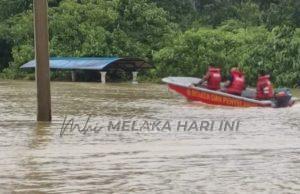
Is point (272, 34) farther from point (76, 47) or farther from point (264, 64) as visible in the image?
point (76, 47)

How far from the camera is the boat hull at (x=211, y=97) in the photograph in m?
18.9

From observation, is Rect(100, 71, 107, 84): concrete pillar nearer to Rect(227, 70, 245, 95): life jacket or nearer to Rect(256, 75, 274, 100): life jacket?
Rect(227, 70, 245, 95): life jacket

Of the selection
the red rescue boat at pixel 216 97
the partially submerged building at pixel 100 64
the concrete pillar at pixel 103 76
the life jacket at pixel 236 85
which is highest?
the life jacket at pixel 236 85

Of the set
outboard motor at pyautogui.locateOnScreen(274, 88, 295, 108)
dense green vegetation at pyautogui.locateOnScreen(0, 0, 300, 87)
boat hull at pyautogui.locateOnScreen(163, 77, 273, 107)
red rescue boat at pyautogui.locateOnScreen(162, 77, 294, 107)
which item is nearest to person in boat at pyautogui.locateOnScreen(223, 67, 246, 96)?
red rescue boat at pyautogui.locateOnScreen(162, 77, 294, 107)

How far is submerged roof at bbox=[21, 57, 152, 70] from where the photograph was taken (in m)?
35.0

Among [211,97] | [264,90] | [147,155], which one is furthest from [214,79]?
[147,155]

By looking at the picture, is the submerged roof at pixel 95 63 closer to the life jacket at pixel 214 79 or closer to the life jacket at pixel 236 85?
the life jacket at pixel 214 79

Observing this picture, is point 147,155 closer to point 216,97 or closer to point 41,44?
point 41,44

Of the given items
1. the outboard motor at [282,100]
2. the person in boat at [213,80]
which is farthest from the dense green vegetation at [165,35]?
the outboard motor at [282,100]

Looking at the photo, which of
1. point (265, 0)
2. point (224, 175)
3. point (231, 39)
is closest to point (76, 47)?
point (231, 39)

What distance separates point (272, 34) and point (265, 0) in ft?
51.3

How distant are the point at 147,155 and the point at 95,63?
26201 mm

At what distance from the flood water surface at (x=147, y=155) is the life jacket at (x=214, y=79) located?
4.23m

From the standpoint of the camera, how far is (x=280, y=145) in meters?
10.8
